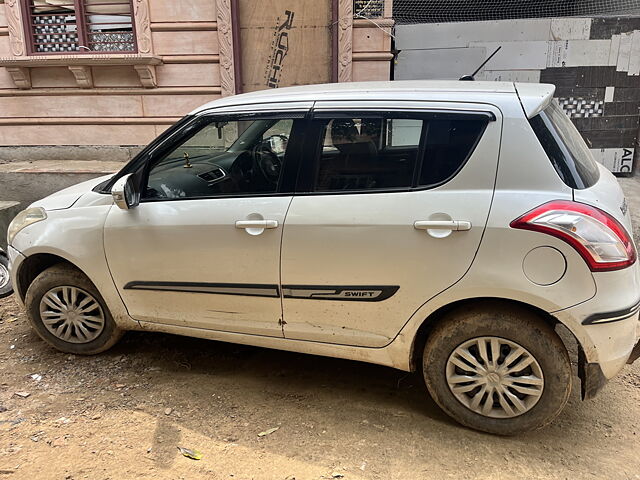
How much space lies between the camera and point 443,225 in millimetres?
2500

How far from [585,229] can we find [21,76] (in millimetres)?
8394

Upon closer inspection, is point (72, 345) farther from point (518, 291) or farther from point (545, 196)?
point (545, 196)

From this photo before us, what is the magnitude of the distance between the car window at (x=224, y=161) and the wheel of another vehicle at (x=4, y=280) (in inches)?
103

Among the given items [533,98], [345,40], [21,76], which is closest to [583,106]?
[345,40]

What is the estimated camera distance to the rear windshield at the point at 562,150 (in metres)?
2.46

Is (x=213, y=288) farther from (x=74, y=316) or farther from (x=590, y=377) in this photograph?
(x=590, y=377)

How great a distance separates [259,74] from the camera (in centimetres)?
774

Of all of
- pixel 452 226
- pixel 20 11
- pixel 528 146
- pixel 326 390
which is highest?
pixel 20 11

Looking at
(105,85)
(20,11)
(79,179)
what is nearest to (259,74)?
(105,85)

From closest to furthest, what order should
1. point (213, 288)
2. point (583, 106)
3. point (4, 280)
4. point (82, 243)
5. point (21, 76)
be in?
point (213, 288), point (82, 243), point (4, 280), point (21, 76), point (583, 106)

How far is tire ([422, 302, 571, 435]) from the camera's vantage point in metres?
2.52

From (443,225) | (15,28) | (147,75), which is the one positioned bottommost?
(443,225)

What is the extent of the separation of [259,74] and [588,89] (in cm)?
521

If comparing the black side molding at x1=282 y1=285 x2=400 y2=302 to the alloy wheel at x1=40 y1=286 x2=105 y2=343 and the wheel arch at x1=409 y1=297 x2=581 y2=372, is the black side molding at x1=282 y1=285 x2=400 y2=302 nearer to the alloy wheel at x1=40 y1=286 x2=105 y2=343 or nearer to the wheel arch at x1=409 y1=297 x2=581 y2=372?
the wheel arch at x1=409 y1=297 x2=581 y2=372
